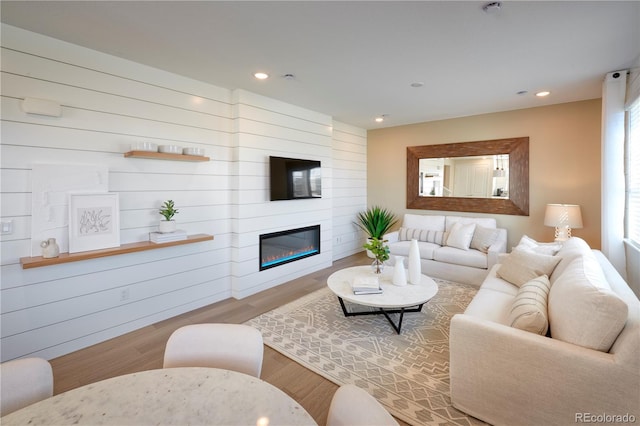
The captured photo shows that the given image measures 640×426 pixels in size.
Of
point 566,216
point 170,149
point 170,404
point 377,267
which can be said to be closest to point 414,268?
point 377,267

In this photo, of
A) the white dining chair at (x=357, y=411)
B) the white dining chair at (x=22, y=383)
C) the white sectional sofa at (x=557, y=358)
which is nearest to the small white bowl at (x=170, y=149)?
the white dining chair at (x=22, y=383)

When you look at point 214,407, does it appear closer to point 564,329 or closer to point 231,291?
point 564,329

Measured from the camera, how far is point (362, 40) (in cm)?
243

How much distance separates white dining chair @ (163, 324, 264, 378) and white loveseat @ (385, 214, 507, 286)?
3.66m

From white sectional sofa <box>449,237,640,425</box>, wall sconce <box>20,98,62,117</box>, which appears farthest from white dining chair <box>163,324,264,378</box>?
wall sconce <box>20,98,62,117</box>

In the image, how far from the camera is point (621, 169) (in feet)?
10.3

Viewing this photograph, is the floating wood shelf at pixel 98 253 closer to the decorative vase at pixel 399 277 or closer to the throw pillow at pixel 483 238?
the decorative vase at pixel 399 277

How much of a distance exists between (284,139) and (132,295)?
2687 mm

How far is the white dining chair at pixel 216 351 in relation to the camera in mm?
1318

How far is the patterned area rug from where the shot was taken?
1938 mm

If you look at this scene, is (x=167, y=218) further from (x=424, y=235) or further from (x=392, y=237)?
(x=424, y=235)

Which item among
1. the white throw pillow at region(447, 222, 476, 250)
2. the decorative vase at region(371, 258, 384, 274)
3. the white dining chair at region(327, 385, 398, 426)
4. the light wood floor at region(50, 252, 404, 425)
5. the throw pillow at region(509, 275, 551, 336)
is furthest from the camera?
the white throw pillow at region(447, 222, 476, 250)

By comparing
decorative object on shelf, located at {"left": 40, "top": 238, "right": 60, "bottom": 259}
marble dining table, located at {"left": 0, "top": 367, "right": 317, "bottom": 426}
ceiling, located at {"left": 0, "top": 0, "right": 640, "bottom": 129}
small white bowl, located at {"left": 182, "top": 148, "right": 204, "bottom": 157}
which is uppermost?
ceiling, located at {"left": 0, "top": 0, "right": 640, "bottom": 129}

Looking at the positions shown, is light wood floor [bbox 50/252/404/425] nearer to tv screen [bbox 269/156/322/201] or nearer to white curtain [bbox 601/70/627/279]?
tv screen [bbox 269/156/322/201]
